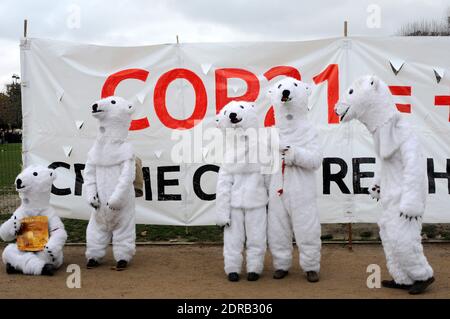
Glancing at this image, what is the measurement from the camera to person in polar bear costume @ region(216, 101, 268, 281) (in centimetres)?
495

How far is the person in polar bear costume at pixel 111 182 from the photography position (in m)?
5.39

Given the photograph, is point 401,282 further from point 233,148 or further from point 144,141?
point 144,141

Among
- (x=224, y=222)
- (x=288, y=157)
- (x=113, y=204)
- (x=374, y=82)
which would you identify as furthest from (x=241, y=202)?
(x=374, y=82)

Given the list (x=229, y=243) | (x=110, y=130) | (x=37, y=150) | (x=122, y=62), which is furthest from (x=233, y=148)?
(x=37, y=150)

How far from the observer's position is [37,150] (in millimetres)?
6660

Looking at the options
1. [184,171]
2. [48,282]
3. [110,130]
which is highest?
[110,130]

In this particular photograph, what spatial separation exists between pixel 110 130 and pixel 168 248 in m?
1.80

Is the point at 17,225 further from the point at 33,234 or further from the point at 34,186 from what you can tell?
the point at 34,186

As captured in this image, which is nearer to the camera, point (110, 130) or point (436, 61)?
point (110, 130)

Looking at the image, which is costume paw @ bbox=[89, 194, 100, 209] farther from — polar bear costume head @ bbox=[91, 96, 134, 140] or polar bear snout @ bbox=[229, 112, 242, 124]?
polar bear snout @ bbox=[229, 112, 242, 124]

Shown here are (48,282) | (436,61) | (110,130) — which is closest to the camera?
(48,282)

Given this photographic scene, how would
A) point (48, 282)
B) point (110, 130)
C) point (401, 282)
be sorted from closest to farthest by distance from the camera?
point (401, 282)
point (48, 282)
point (110, 130)

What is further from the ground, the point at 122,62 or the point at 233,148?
the point at 122,62

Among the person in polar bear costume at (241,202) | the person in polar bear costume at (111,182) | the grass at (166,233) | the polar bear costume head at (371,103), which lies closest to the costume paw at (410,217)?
the polar bear costume head at (371,103)
